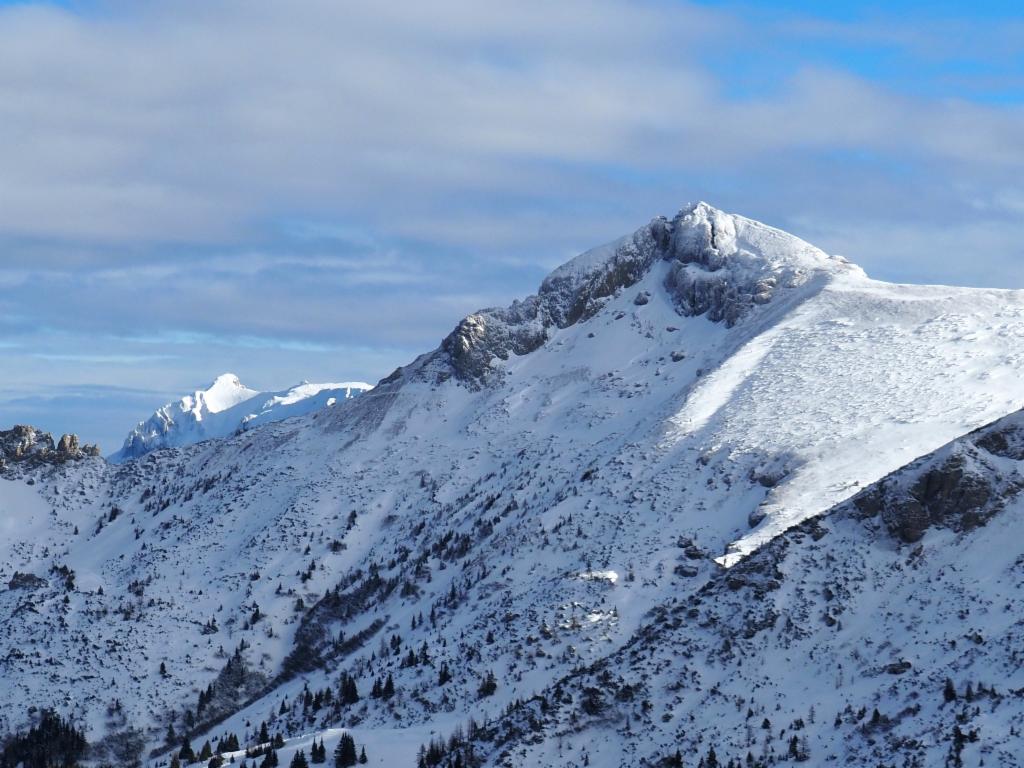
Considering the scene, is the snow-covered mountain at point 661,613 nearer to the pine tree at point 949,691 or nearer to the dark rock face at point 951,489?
the dark rock face at point 951,489

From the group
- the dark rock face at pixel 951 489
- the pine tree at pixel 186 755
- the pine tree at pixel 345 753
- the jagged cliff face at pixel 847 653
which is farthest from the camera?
the pine tree at pixel 186 755

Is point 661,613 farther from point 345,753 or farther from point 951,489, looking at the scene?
point 345,753

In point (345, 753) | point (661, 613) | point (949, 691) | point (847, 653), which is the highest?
point (661, 613)

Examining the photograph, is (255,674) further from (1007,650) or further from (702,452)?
(1007,650)

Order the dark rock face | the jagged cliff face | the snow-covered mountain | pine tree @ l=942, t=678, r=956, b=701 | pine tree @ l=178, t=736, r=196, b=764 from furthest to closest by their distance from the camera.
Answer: pine tree @ l=178, t=736, r=196, b=764
the dark rock face
the snow-covered mountain
the jagged cliff face
pine tree @ l=942, t=678, r=956, b=701

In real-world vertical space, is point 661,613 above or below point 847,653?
above

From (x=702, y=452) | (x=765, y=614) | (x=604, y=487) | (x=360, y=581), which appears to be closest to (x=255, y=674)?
(x=360, y=581)

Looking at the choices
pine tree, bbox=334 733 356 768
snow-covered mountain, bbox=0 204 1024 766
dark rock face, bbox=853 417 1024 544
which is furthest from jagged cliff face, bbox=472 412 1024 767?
pine tree, bbox=334 733 356 768

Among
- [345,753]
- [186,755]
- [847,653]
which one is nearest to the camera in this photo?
[847,653]

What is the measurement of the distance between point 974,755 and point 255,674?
106 metres

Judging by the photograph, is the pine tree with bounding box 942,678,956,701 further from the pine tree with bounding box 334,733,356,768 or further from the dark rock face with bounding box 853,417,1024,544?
the pine tree with bounding box 334,733,356,768

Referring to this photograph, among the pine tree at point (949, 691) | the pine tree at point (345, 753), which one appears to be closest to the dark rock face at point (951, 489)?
the pine tree at point (949, 691)

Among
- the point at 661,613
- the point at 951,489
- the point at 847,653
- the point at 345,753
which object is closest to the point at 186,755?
the point at 345,753

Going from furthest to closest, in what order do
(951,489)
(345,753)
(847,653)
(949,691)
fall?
1. (951,489)
2. (345,753)
3. (847,653)
4. (949,691)
